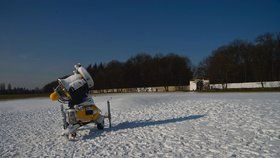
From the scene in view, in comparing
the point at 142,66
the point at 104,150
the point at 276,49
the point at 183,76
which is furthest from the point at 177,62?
the point at 104,150

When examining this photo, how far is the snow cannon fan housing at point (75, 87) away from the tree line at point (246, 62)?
66.9 m

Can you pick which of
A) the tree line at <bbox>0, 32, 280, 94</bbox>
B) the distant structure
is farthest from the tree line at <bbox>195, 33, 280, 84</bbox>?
the distant structure

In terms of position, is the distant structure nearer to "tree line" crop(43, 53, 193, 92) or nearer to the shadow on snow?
"tree line" crop(43, 53, 193, 92)

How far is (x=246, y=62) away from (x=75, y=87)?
73523 millimetres

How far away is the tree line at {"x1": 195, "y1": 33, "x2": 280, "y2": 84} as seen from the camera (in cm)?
7381

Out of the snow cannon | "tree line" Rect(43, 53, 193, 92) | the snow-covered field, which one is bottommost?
the snow-covered field

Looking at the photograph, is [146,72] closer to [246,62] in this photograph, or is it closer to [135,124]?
[246,62]

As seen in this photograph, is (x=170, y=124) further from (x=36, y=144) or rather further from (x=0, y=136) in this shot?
(x=0, y=136)

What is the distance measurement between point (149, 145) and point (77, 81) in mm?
4881

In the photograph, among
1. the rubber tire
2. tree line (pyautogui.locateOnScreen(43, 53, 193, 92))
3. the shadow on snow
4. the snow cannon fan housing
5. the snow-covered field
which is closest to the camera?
the snow-covered field

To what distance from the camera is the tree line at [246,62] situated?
73.8 metres

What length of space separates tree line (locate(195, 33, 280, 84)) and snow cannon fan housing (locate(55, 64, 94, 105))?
6687 cm

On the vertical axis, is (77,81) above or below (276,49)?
below

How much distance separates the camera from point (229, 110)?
1638cm
